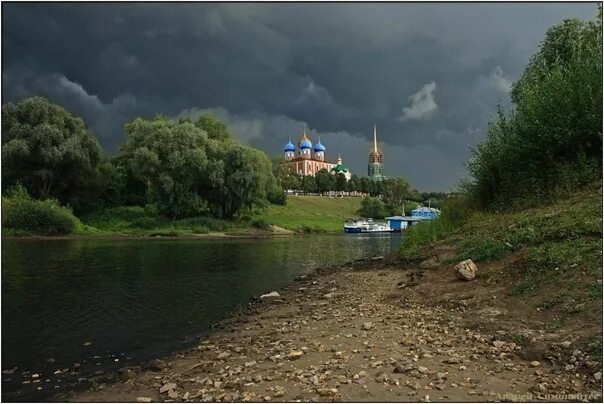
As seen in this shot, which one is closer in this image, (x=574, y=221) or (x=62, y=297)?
(x=574, y=221)

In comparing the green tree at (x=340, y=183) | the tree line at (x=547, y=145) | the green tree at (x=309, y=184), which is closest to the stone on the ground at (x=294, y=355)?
the tree line at (x=547, y=145)

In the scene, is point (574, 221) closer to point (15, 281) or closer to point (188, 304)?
point (188, 304)

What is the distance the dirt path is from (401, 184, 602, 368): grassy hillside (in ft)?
2.96

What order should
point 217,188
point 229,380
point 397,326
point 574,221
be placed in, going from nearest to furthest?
point 229,380
point 397,326
point 574,221
point 217,188

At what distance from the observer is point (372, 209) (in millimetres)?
141250

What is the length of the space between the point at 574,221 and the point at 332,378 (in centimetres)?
962

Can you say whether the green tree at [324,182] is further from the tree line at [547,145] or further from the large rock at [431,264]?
the large rock at [431,264]

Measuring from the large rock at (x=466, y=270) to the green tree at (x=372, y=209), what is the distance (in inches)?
4958

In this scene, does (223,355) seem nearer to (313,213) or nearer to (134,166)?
(134,166)

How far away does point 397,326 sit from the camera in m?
10.8

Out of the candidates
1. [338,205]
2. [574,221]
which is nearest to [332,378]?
[574,221]

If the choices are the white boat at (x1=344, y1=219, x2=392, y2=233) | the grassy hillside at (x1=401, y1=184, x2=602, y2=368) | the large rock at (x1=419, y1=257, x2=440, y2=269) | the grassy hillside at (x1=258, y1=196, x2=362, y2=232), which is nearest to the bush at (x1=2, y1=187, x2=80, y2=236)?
the grassy hillside at (x1=258, y1=196, x2=362, y2=232)

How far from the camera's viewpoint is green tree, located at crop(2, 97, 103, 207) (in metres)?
66.2

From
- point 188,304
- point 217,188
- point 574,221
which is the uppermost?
point 217,188
